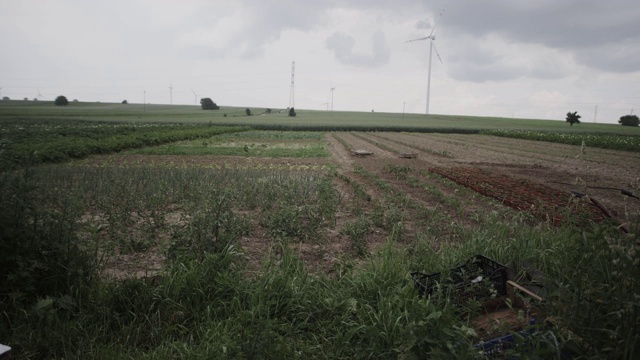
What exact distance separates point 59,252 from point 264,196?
5.44 metres

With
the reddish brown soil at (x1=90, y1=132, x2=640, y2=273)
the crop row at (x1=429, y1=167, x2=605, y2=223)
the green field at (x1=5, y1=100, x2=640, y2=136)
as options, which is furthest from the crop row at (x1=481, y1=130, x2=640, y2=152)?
the green field at (x1=5, y1=100, x2=640, y2=136)

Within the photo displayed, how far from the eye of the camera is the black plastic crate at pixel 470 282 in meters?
3.82

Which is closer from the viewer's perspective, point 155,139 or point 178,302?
point 178,302

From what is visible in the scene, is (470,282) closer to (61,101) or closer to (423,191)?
(423,191)

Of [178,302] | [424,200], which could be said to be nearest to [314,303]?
[178,302]

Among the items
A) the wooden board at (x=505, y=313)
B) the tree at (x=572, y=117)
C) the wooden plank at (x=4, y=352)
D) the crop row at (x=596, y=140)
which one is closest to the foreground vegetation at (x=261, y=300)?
the wooden board at (x=505, y=313)

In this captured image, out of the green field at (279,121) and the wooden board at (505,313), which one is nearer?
the wooden board at (505,313)

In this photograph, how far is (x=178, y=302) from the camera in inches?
162

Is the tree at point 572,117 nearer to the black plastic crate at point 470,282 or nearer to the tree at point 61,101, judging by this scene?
the black plastic crate at point 470,282

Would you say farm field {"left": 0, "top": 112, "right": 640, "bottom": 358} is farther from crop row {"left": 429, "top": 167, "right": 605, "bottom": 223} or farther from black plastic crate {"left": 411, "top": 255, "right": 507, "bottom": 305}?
crop row {"left": 429, "top": 167, "right": 605, "bottom": 223}

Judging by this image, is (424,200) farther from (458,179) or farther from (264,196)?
(264,196)

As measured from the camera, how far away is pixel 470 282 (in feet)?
12.7

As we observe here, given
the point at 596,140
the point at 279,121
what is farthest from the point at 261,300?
the point at 279,121

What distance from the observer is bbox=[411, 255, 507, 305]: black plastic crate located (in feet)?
12.5
